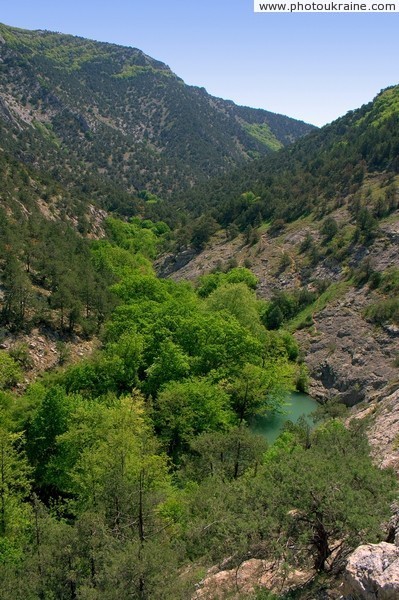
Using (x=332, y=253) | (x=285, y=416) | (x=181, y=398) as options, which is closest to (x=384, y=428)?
(x=181, y=398)

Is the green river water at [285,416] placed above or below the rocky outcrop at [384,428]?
below

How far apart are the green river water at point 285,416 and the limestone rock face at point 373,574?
92.2 feet

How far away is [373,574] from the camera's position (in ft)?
37.7

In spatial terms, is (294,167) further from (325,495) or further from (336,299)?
(325,495)

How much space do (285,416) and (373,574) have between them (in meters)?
34.8

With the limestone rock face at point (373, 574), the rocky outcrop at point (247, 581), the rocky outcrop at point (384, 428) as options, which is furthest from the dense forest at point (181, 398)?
the limestone rock face at point (373, 574)

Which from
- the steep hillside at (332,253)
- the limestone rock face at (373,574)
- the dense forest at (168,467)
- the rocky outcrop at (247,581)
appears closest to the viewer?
the limestone rock face at (373,574)

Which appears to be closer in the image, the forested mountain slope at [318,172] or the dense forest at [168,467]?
the dense forest at [168,467]

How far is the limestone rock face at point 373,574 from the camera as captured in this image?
11.0 metres

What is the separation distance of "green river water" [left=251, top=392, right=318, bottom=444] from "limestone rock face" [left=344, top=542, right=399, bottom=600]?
2811 centimetres

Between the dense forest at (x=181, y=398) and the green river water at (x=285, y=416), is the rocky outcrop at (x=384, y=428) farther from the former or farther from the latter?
the green river water at (x=285, y=416)

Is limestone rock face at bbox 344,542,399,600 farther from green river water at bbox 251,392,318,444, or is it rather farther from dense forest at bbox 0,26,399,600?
green river water at bbox 251,392,318,444

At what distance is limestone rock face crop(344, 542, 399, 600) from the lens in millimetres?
10977

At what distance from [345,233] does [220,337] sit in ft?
121
